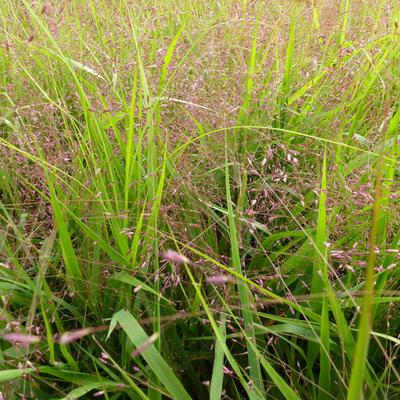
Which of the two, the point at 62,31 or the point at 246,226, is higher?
the point at 62,31

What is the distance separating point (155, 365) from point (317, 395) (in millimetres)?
356

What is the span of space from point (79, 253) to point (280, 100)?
92 cm

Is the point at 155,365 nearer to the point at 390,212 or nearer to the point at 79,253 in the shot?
the point at 79,253

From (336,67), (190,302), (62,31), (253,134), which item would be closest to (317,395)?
(190,302)

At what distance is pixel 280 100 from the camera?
1.40m

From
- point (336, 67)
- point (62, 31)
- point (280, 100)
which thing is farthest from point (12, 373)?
point (62, 31)

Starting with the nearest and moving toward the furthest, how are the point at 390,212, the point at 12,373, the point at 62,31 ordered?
the point at 12,373
the point at 390,212
the point at 62,31

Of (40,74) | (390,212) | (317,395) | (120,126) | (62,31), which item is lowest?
(317,395)

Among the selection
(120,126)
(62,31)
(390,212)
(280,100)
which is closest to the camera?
(390,212)

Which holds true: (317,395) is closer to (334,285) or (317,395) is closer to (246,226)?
(334,285)

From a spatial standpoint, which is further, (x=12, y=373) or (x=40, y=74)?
(x=40, y=74)

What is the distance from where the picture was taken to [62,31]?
5.63 ft

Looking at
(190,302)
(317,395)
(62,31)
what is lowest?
(317,395)

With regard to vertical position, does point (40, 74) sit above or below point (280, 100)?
above
